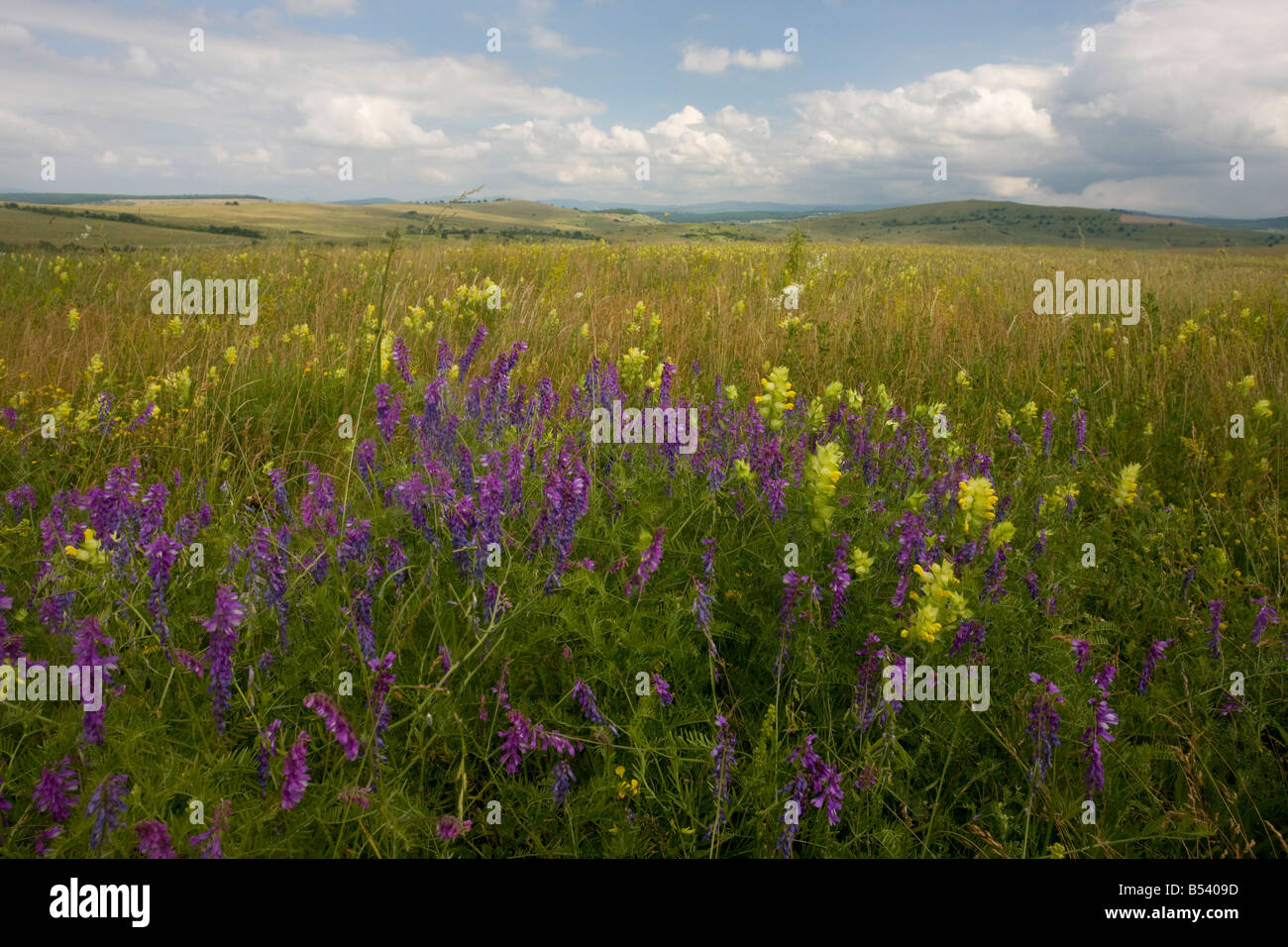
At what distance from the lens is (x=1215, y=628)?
239 cm

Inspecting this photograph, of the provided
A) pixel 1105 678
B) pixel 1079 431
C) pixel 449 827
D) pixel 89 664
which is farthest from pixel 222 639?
pixel 1079 431

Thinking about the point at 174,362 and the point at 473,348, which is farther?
the point at 174,362

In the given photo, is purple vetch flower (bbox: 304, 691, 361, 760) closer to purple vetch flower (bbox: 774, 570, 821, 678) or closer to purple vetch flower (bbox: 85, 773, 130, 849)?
purple vetch flower (bbox: 85, 773, 130, 849)

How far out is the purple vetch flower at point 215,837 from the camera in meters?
1.45

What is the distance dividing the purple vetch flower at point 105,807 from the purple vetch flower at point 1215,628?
122 inches

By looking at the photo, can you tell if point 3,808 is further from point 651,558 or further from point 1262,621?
point 1262,621

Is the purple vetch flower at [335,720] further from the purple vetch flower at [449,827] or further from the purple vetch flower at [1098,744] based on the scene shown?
the purple vetch flower at [1098,744]

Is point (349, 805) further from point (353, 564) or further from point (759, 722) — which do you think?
point (759, 722)

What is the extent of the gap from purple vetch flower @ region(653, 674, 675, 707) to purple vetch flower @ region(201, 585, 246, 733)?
3.51 feet

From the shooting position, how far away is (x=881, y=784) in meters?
1.88

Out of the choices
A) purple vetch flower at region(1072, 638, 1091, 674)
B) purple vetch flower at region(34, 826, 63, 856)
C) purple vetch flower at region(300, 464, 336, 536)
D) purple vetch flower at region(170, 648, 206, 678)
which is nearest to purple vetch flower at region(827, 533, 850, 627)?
purple vetch flower at region(1072, 638, 1091, 674)

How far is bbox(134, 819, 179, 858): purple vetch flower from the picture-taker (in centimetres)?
136

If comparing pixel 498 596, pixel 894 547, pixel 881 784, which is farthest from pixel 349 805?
pixel 894 547
